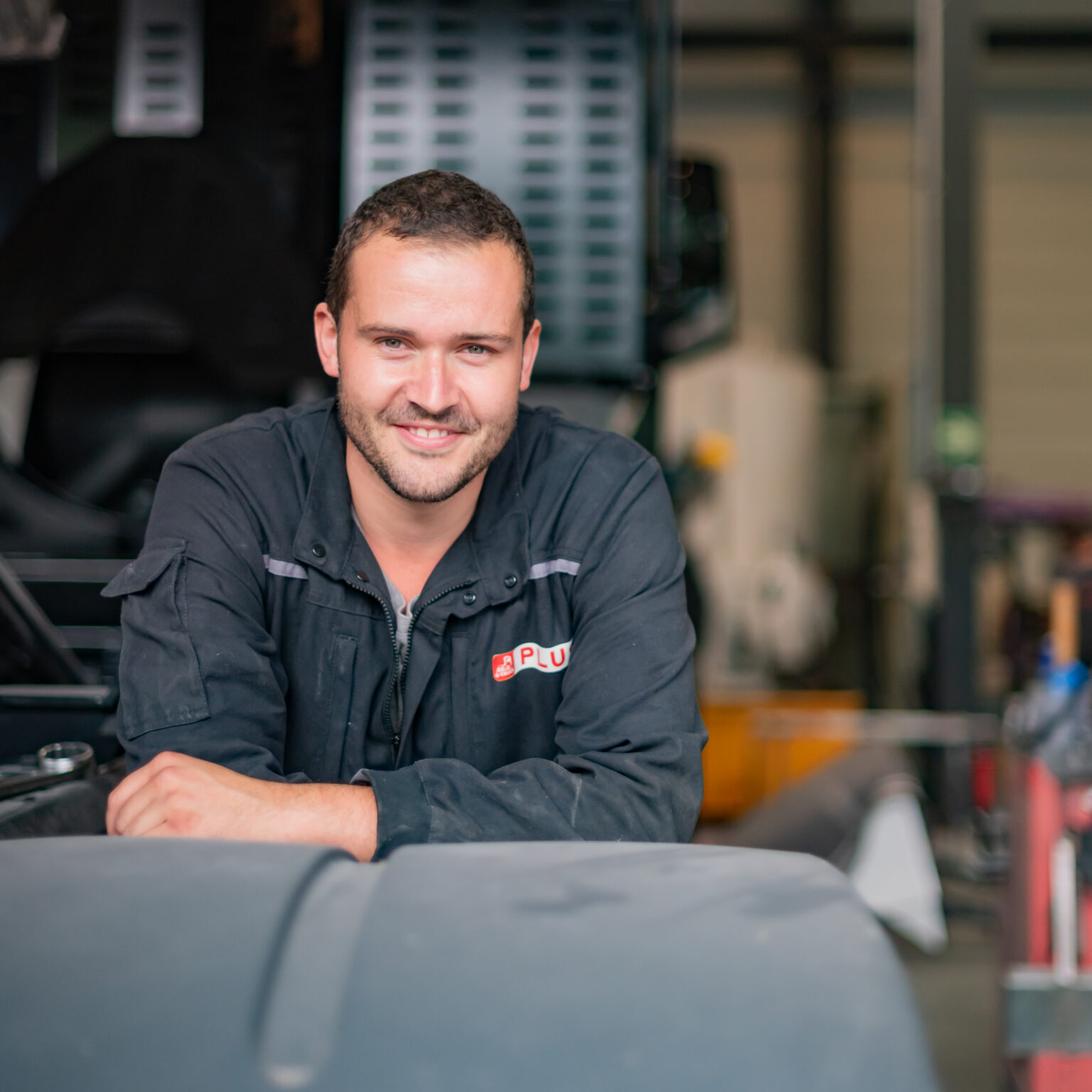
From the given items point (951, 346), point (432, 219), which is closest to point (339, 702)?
point (432, 219)

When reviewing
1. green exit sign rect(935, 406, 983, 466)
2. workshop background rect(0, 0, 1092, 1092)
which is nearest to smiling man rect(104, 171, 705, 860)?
workshop background rect(0, 0, 1092, 1092)

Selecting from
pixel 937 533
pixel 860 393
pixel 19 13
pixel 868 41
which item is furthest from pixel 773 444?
pixel 19 13

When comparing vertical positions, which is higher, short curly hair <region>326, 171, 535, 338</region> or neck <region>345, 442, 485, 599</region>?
short curly hair <region>326, 171, 535, 338</region>

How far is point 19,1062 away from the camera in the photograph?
1.40ft

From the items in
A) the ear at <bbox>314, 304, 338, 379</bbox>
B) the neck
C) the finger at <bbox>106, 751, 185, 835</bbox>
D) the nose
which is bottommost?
the finger at <bbox>106, 751, 185, 835</bbox>

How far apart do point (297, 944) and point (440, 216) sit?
33.1 inches

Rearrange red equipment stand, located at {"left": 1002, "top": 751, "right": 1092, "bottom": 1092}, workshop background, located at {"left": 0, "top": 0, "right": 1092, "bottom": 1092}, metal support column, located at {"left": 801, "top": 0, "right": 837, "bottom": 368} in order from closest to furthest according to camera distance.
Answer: workshop background, located at {"left": 0, "top": 0, "right": 1092, "bottom": 1092}
red equipment stand, located at {"left": 1002, "top": 751, "right": 1092, "bottom": 1092}
metal support column, located at {"left": 801, "top": 0, "right": 837, "bottom": 368}

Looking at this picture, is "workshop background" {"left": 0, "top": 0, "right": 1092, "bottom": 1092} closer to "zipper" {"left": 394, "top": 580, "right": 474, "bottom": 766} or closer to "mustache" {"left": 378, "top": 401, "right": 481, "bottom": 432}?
A: "zipper" {"left": 394, "top": 580, "right": 474, "bottom": 766}

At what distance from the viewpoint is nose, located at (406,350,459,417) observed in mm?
1162

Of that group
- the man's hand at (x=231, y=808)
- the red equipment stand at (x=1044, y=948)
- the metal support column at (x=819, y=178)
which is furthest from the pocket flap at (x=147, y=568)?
the metal support column at (x=819, y=178)

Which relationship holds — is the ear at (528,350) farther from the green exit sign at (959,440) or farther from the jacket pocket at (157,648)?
the green exit sign at (959,440)

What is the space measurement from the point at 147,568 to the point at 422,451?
12.5 inches

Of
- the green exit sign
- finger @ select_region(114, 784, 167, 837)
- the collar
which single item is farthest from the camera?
the green exit sign

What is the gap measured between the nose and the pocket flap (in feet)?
1.00
